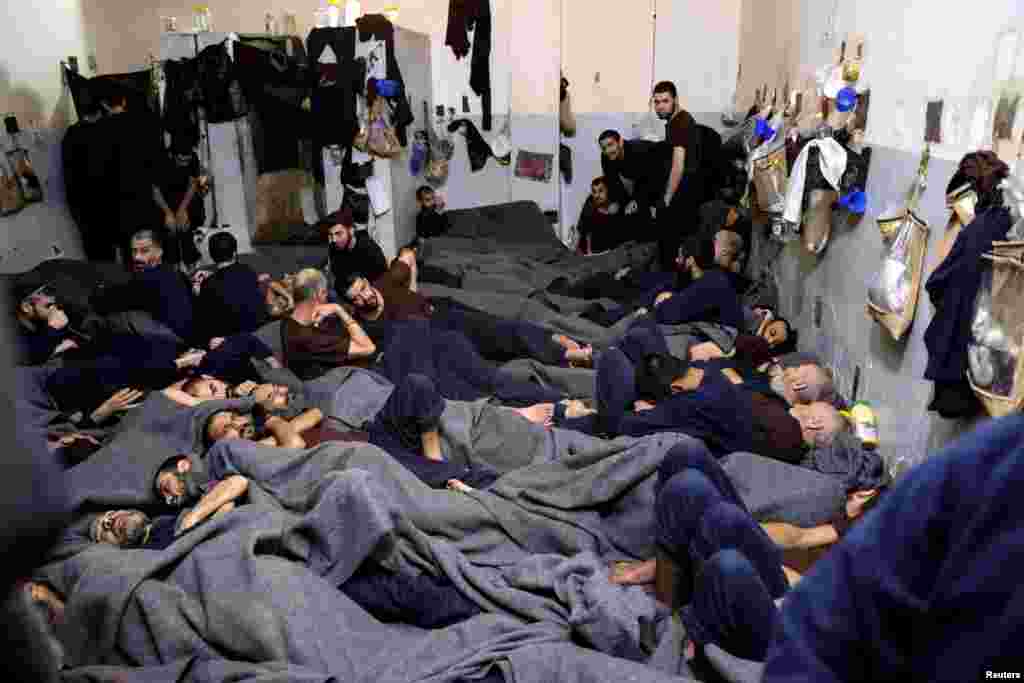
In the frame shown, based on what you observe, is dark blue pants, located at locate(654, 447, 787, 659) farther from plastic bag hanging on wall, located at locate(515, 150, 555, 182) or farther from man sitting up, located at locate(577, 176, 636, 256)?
plastic bag hanging on wall, located at locate(515, 150, 555, 182)

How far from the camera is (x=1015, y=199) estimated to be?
1794 millimetres

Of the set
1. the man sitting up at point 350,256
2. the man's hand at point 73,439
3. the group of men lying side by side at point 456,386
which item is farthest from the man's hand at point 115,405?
the man sitting up at point 350,256

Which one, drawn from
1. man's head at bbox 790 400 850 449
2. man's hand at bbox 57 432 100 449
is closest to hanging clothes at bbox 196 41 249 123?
man's hand at bbox 57 432 100 449

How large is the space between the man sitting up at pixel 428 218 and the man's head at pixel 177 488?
138 inches

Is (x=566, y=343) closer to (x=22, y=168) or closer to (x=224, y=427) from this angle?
(x=224, y=427)

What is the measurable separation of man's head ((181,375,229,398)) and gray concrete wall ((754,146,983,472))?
2407 mm

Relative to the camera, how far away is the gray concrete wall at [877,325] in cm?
233

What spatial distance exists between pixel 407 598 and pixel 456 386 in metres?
1.27

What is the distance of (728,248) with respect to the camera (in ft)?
14.0

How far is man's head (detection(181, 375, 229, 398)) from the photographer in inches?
126

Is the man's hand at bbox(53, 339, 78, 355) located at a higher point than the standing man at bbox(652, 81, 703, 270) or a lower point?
lower

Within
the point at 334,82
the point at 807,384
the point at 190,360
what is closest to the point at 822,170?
the point at 807,384

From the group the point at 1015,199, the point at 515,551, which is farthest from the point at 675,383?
the point at 1015,199

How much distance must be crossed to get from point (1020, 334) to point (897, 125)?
115 cm
